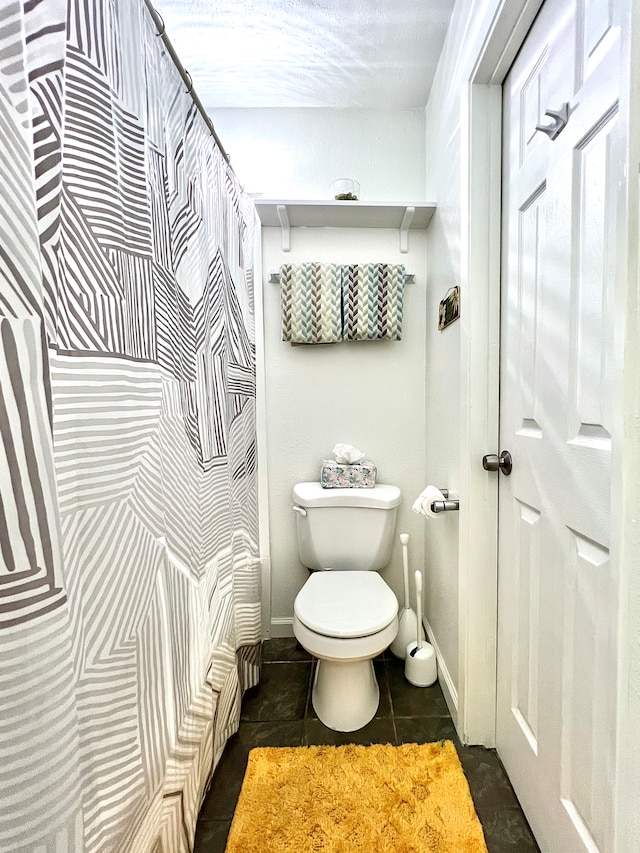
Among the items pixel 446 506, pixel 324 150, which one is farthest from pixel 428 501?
pixel 324 150

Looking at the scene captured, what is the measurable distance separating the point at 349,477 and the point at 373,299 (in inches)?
29.2

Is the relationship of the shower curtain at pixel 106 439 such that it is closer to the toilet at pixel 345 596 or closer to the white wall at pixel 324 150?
the toilet at pixel 345 596

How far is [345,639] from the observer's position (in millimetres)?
1183

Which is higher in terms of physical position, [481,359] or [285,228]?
[285,228]

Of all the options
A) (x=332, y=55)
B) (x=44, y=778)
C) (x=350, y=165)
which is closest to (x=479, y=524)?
(x=44, y=778)

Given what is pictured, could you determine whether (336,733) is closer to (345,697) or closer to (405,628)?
(345,697)

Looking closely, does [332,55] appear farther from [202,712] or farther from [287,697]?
[287,697]

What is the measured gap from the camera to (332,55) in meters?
1.44

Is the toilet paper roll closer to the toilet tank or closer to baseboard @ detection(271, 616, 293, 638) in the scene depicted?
the toilet tank

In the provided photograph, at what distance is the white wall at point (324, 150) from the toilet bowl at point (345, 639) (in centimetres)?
162

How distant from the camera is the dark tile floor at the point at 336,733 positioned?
987 mm

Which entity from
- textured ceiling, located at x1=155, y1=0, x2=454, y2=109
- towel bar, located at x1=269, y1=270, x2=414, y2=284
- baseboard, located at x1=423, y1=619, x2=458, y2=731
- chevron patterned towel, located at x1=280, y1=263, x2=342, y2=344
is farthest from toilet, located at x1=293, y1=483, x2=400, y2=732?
textured ceiling, located at x1=155, y1=0, x2=454, y2=109

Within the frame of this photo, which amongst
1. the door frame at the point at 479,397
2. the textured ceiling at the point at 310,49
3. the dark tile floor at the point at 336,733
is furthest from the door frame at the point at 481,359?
the textured ceiling at the point at 310,49

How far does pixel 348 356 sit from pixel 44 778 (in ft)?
5.08
